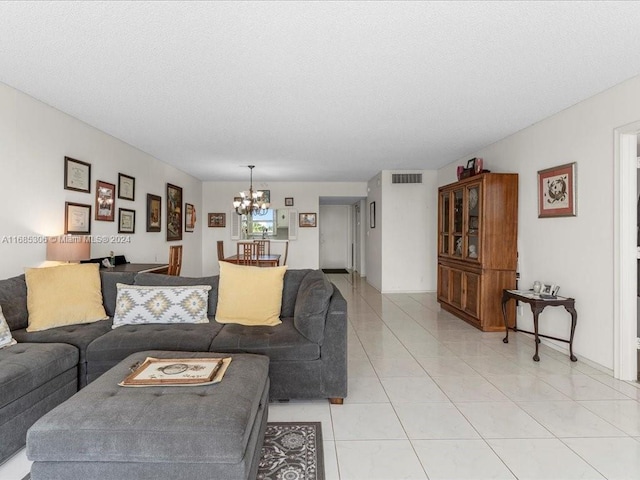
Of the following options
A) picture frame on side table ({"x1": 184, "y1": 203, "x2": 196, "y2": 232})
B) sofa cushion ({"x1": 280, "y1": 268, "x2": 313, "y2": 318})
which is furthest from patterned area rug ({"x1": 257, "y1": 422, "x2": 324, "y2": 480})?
picture frame on side table ({"x1": 184, "y1": 203, "x2": 196, "y2": 232})

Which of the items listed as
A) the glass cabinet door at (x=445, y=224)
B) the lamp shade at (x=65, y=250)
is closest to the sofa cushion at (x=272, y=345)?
the lamp shade at (x=65, y=250)

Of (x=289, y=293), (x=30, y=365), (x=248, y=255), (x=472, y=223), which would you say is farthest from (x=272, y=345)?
(x=248, y=255)

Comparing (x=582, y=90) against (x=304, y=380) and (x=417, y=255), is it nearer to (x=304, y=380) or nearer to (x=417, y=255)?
(x=304, y=380)

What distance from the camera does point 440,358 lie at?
3.45m

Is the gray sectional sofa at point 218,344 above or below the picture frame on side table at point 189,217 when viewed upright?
below

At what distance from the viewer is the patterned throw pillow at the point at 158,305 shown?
111 inches

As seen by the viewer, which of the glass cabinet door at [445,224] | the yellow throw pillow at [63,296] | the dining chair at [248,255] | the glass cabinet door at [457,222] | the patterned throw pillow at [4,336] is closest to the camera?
the patterned throw pillow at [4,336]

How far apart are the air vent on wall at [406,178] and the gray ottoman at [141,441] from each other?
599cm

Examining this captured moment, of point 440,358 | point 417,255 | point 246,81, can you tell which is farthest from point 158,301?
point 417,255

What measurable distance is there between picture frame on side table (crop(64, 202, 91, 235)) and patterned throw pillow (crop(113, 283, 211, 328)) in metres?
1.40

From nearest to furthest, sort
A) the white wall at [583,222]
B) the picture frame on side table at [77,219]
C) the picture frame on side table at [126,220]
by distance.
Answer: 1. the white wall at [583,222]
2. the picture frame on side table at [77,219]
3. the picture frame on side table at [126,220]

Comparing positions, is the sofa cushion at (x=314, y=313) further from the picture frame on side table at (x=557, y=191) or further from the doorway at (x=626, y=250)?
the picture frame on side table at (x=557, y=191)

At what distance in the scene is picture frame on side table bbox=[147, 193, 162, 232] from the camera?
5.59m

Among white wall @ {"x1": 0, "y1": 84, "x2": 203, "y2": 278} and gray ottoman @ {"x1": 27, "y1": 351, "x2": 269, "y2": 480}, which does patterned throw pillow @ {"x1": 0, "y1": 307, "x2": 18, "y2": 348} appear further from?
gray ottoman @ {"x1": 27, "y1": 351, "x2": 269, "y2": 480}
